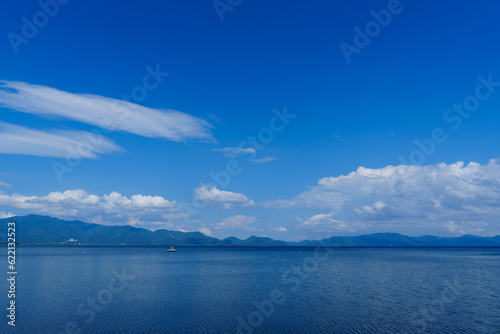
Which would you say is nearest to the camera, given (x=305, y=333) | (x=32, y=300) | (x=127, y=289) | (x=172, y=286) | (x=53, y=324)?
(x=305, y=333)

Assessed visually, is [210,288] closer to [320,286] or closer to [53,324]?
[320,286]

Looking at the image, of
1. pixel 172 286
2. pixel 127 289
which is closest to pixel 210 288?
pixel 172 286

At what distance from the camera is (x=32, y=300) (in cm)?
6244

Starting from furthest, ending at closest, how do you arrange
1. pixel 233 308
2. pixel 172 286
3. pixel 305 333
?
pixel 172 286 < pixel 233 308 < pixel 305 333

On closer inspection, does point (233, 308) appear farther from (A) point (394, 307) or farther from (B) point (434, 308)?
(B) point (434, 308)

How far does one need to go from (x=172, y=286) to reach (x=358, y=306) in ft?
151

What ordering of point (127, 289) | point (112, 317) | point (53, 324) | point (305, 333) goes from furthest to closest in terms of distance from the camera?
point (127, 289) < point (112, 317) < point (53, 324) < point (305, 333)

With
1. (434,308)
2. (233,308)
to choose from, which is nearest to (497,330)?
(434,308)

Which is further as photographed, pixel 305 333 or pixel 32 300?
pixel 32 300

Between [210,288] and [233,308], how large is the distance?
22.6 metres

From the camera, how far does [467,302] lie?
62469 mm

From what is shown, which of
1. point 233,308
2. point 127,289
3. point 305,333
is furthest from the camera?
point 127,289

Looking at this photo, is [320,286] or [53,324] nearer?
[53,324]

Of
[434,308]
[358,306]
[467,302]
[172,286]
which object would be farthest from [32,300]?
[467,302]
